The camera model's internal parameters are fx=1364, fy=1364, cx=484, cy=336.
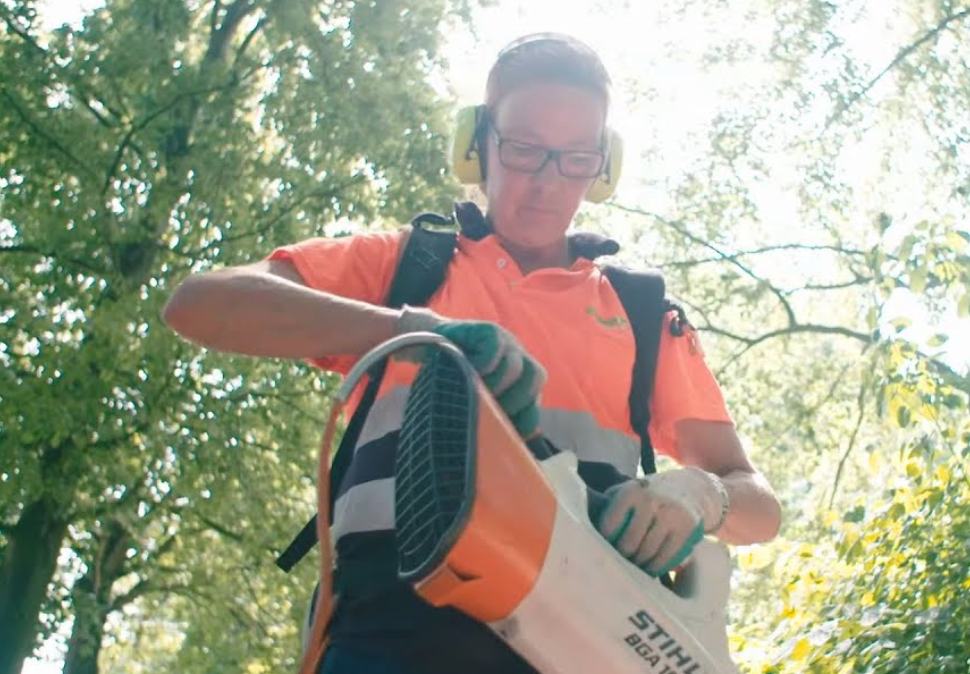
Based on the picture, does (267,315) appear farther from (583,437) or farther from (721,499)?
(721,499)

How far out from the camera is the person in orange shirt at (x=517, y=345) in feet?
6.21

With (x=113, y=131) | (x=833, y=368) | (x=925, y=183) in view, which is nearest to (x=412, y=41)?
(x=113, y=131)

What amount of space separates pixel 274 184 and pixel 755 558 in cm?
708

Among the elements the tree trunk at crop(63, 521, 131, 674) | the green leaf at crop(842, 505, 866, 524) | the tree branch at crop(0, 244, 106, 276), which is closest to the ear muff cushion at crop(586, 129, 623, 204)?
the green leaf at crop(842, 505, 866, 524)

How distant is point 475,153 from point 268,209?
867 centimetres

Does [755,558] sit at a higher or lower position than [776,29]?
lower

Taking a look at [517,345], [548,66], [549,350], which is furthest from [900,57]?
[517,345]

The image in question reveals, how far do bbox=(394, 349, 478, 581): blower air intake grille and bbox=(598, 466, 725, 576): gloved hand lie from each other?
0.28 meters

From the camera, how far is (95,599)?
1109 centimetres

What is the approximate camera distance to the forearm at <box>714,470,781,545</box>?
226 centimetres

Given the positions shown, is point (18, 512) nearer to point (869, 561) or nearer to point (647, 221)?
point (647, 221)

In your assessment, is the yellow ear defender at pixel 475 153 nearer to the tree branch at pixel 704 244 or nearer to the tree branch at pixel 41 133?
the tree branch at pixel 41 133

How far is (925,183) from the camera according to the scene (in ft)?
35.4

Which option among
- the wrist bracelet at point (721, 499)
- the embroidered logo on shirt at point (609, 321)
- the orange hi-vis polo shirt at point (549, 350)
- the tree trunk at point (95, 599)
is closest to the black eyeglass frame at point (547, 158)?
the orange hi-vis polo shirt at point (549, 350)
